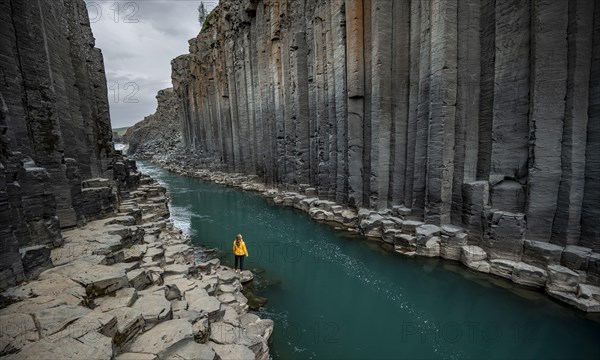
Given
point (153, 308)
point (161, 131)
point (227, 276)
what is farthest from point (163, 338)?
point (161, 131)

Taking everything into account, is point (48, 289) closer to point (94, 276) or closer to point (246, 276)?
point (94, 276)

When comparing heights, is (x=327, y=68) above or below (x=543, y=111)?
above

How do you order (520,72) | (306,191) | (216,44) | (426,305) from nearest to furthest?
(426,305) < (520,72) < (306,191) < (216,44)

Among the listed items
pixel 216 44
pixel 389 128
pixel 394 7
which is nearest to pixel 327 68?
pixel 394 7

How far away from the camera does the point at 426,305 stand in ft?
27.1

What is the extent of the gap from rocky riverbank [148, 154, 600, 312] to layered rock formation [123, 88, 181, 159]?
198 ft

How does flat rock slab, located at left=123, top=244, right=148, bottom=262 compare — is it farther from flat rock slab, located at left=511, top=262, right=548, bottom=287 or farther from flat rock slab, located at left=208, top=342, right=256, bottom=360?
flat rock slab, located at left=511, top=262, right=548, bottom=287

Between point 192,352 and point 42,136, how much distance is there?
322 inches

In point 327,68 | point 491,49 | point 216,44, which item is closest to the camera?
point 491,49

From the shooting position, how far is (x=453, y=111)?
35.1 ft

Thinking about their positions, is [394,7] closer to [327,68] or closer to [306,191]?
[327,68]

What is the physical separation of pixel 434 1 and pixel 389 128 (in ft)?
17.2

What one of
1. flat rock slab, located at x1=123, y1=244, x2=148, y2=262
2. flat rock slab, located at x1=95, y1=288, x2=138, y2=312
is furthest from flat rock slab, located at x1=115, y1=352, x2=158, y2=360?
flat rock slab, located at x1=123, y1=244, x2=148, y2=262

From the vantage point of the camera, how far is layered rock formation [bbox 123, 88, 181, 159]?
226ft
